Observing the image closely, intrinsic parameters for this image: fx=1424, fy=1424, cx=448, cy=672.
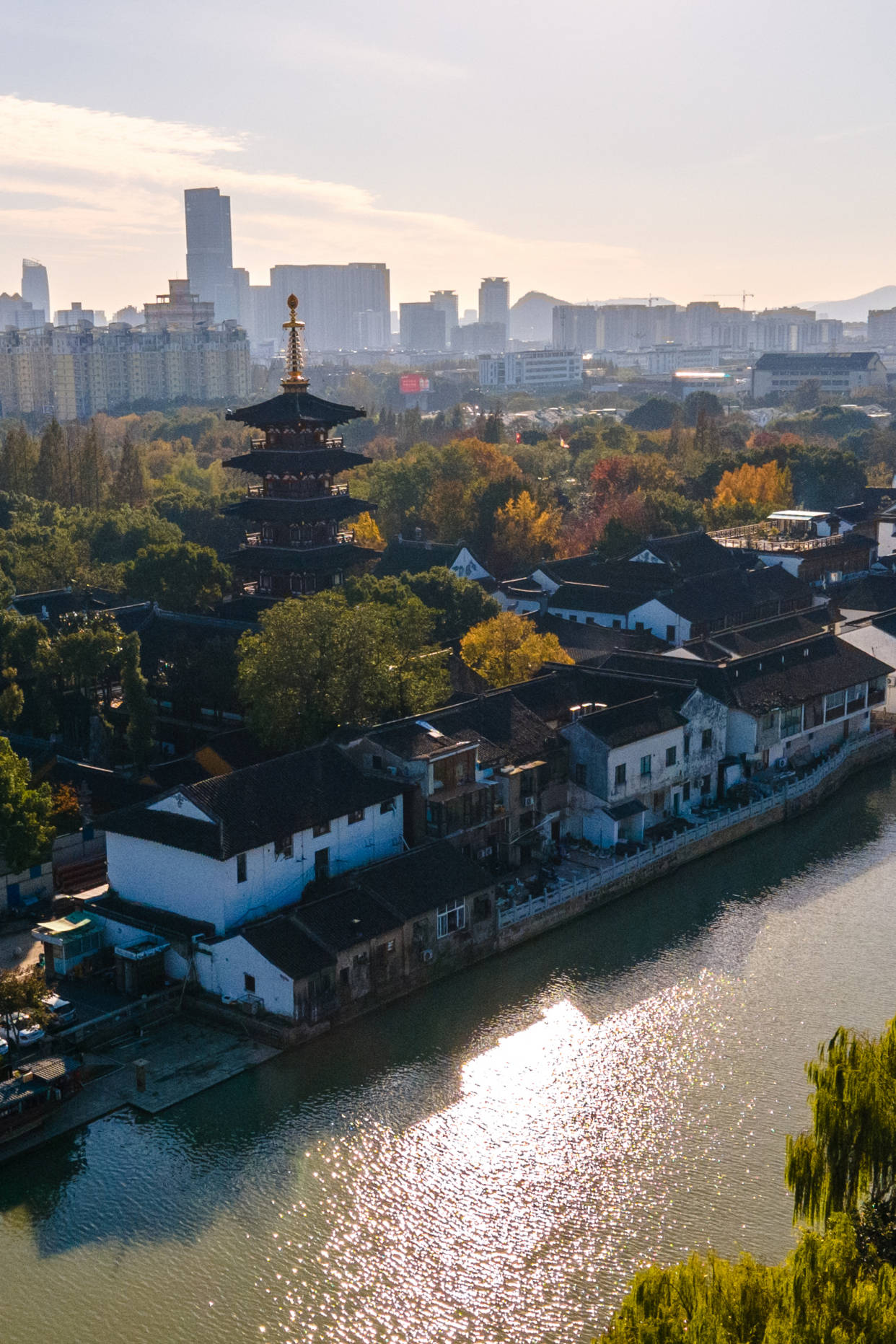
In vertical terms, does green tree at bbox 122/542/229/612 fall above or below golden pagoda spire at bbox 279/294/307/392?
below

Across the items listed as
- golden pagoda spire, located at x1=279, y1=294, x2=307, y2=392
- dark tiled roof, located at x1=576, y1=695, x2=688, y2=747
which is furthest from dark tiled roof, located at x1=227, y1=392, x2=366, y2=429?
dark tiled roof, located at x1=576, y1=695, x2=688, y2=747

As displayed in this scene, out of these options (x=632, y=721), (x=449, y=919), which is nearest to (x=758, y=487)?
(x=632, y=721)

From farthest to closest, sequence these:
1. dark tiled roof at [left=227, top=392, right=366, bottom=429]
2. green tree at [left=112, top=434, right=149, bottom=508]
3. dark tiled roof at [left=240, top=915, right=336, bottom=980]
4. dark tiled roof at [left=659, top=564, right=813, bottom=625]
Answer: green tree at [left=112, top=434, right=149, bottom=508], dark tiled roof at [left=659, top=564, right=813, bottom=625], dark tiled roof at [left=227, top=392, right=366, bottom=429], dark tiled roof at [left=240, top=915, right=336, bottom=980]

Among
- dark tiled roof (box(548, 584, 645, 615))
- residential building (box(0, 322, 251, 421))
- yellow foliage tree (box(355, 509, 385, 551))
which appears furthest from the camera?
residential building (box(0, 322, 251, 421))

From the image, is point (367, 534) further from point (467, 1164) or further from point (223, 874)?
point (467, 1164)

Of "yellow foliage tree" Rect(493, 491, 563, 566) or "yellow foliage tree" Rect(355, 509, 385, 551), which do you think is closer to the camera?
"yellow foliage tree" Rect(355, 509, 385, 551)

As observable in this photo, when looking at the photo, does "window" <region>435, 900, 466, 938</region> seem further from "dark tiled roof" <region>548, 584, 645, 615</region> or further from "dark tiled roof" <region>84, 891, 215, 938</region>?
"dark tiled roof" <region>548, 584, 645, 615</region>
